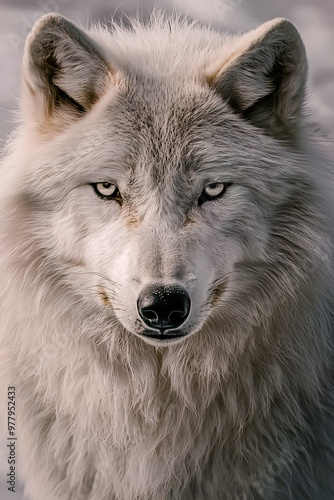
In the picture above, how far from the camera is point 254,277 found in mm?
2404

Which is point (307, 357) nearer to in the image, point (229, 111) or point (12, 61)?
point (229, 111)

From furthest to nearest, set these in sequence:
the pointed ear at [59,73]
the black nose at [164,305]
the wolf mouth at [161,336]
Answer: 1. the pointed ear at [59,73]
2. the wolf mouth at [161,336]
3. the black nose at [164,305]

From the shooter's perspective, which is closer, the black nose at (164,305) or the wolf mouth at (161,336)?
the black nose at (164,305)

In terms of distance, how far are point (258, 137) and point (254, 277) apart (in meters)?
0.58

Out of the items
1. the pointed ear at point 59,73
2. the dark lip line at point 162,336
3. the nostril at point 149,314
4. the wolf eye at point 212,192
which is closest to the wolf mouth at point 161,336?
the dark lip line at point 162,336

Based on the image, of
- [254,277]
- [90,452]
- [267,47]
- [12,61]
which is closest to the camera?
[267,47]

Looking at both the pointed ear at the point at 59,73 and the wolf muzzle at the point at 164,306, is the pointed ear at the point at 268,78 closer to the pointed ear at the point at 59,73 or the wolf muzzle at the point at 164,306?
the pointed ear at the point at 59,73

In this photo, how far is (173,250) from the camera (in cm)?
205

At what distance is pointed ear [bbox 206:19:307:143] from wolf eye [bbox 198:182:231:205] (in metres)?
0.36

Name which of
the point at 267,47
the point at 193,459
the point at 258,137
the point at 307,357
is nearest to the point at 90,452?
the point at 193,459

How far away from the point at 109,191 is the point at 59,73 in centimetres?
55

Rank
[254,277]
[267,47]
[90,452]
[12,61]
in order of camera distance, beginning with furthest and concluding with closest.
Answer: [12,61] < [90,452] < [254,277] < [267,47]

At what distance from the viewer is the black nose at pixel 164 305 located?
1946 millimetres

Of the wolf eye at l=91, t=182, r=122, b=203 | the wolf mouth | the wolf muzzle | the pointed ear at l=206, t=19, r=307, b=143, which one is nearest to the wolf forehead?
the pointed ear at l=206, t=19, r=307, b=143
